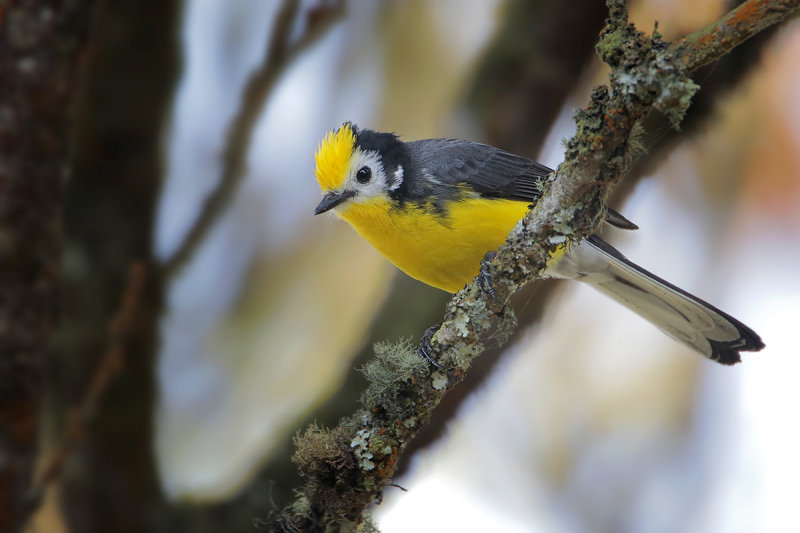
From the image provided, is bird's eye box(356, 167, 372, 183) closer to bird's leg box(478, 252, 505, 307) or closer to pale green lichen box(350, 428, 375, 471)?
bird's leg box(478, 252, 505, 307)

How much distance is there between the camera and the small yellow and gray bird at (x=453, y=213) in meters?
1.69

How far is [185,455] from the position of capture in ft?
6.42

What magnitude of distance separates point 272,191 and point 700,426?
1.81 metres

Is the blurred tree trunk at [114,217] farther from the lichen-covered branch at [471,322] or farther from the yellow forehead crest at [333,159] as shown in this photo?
the lichen-covered branch at [471,322]

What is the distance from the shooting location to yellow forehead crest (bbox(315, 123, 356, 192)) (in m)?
1.75

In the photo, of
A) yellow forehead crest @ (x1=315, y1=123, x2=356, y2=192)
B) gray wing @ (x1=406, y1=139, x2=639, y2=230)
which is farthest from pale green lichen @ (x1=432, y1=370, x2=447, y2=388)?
yellow forehead crest @ (x1=315, y1=123, x2=356, y2=192)

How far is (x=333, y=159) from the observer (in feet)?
5.76

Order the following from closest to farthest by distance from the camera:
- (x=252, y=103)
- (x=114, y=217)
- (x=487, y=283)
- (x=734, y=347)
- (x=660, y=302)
A: (x=487, y=283)
(x=734, y=347)
(x=660, y=302)
(x=114, y=217)
(x=252, y=103)

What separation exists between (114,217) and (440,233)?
2.94 feet

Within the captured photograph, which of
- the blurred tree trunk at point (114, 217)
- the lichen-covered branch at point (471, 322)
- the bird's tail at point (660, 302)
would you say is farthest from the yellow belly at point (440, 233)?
the blurred tree trunk at point (114, 217)

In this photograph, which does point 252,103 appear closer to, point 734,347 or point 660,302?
point 660,302

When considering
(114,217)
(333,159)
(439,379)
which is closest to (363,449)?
(439,379)

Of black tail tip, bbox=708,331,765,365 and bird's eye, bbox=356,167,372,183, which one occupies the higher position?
black tail tip, bbox=708,331,765,365

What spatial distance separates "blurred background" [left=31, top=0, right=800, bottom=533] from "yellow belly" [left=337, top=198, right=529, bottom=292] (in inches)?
4.0
